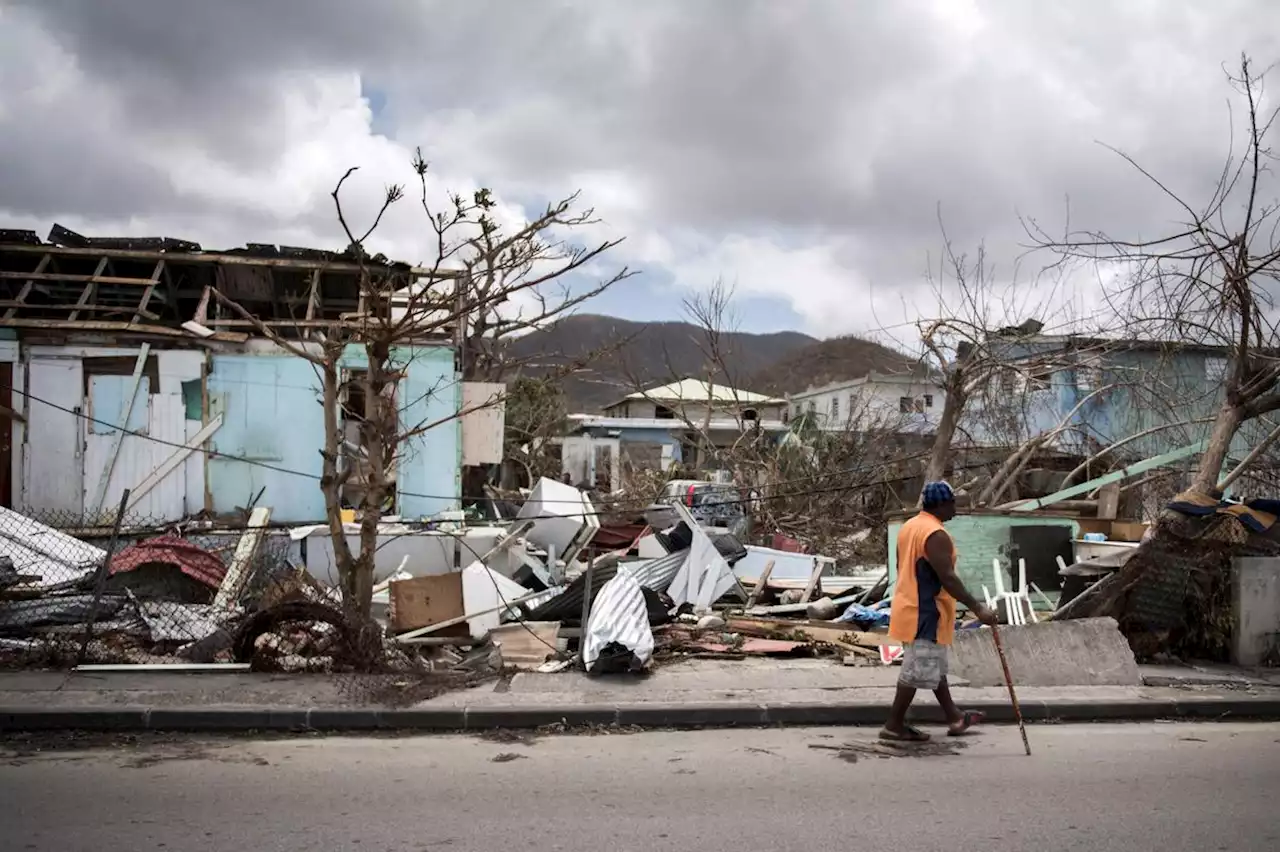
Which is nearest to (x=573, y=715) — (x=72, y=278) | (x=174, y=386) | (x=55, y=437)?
(x=174, y=386)

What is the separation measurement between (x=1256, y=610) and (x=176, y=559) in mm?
10686

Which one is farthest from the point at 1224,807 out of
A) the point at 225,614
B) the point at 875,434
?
the point at 875,434

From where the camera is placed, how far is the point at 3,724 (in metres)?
6.70

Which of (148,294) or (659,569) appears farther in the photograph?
(148,294)

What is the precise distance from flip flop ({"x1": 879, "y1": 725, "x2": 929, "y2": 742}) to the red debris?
25.2ft

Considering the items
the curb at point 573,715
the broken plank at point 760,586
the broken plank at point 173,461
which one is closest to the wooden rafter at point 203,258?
the broken plank at point 173,461

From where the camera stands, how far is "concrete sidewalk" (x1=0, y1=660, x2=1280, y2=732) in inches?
270

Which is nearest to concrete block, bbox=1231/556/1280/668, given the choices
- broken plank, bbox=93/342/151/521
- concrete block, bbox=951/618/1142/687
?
concrete block, bbox=951/618/1142/687

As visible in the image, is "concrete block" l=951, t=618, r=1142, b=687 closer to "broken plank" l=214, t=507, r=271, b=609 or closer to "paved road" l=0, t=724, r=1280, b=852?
"paved road" l=0, t=724, r=1280, b=852

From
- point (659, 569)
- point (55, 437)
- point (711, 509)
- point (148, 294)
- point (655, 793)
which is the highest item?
point (148, 294)

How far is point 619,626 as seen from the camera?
820 cm

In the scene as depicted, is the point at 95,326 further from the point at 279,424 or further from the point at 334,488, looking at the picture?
the point at 334,488

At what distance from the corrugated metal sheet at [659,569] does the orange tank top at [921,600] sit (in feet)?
17.1

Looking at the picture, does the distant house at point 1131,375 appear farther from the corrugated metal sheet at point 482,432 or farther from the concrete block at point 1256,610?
the corrugated metal sheet at point 482,432
